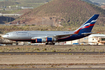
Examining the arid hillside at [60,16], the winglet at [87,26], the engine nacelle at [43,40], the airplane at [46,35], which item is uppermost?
the arid hillside at [60,16]

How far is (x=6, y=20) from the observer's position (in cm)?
19938

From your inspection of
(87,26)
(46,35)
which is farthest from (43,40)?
(87,26)

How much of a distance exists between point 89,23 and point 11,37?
771 inches

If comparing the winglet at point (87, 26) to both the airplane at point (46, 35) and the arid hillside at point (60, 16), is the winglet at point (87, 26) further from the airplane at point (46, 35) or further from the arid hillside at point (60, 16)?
the arid hillside at point (60, 16)

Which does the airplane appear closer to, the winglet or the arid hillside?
the winglet

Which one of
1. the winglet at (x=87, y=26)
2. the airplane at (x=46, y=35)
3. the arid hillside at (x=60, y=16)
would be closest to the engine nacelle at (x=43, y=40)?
the airplane at (x=46, y=35)

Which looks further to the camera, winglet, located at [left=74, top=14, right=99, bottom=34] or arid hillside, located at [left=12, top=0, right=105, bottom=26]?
arid hillside, located at [left=12, top=0, right=105, bottom=26]

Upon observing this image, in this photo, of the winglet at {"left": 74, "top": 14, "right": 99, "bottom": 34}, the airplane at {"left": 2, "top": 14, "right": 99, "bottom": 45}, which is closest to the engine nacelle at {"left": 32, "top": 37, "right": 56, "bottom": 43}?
the airplane at {"left": 2, "top": 14, "right": 99, "bottom": 45}

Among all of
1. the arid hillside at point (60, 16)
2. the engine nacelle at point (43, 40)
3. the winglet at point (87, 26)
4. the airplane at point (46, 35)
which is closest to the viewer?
the airplane at point (46, 35)

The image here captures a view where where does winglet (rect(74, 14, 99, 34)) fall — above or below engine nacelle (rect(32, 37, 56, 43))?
above

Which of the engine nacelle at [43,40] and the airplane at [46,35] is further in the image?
the engine nacelle at [43,40]

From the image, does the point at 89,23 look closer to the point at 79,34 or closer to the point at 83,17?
the point at 79,34

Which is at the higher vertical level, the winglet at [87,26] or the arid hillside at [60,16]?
the arid hillside at [60,16]

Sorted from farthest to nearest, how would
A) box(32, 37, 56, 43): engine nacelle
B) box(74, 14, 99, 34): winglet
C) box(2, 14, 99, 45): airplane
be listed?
box(74, 14, 99, 34): winglet < box(32, 37, 56, 43): engine nacelle < box(2, 14, 99, 45): airplane
